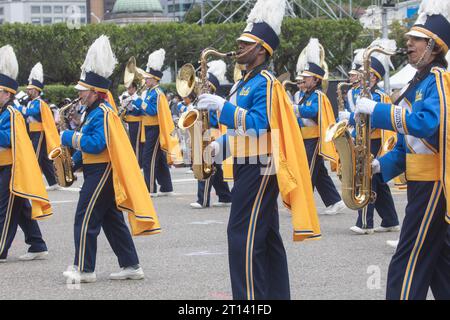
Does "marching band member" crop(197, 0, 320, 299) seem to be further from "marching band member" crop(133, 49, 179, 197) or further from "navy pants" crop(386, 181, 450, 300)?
"marching band member" crop(133, 49, 179, 197)

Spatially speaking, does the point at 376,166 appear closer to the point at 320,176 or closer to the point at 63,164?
the point at 63,164

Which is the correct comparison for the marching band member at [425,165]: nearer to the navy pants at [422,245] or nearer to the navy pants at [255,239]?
the navy pants at [422,245]

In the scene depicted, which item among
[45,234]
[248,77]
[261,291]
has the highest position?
[248,77]

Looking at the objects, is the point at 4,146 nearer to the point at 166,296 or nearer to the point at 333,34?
the point at 166,296

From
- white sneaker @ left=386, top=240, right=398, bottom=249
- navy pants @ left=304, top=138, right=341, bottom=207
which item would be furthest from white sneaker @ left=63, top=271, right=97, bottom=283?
navy pants @ left=304, top=138, right=341, bottom=207

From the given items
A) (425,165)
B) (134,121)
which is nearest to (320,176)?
(134,121)

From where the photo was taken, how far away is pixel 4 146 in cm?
984

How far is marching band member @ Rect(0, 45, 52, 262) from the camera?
980 cm

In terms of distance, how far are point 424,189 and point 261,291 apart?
4.20ft

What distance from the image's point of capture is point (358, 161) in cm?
761

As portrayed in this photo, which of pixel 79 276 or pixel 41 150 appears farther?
pixel 41 150

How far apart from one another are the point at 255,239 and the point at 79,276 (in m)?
2.54

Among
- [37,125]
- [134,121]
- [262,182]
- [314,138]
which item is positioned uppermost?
[262,182]
